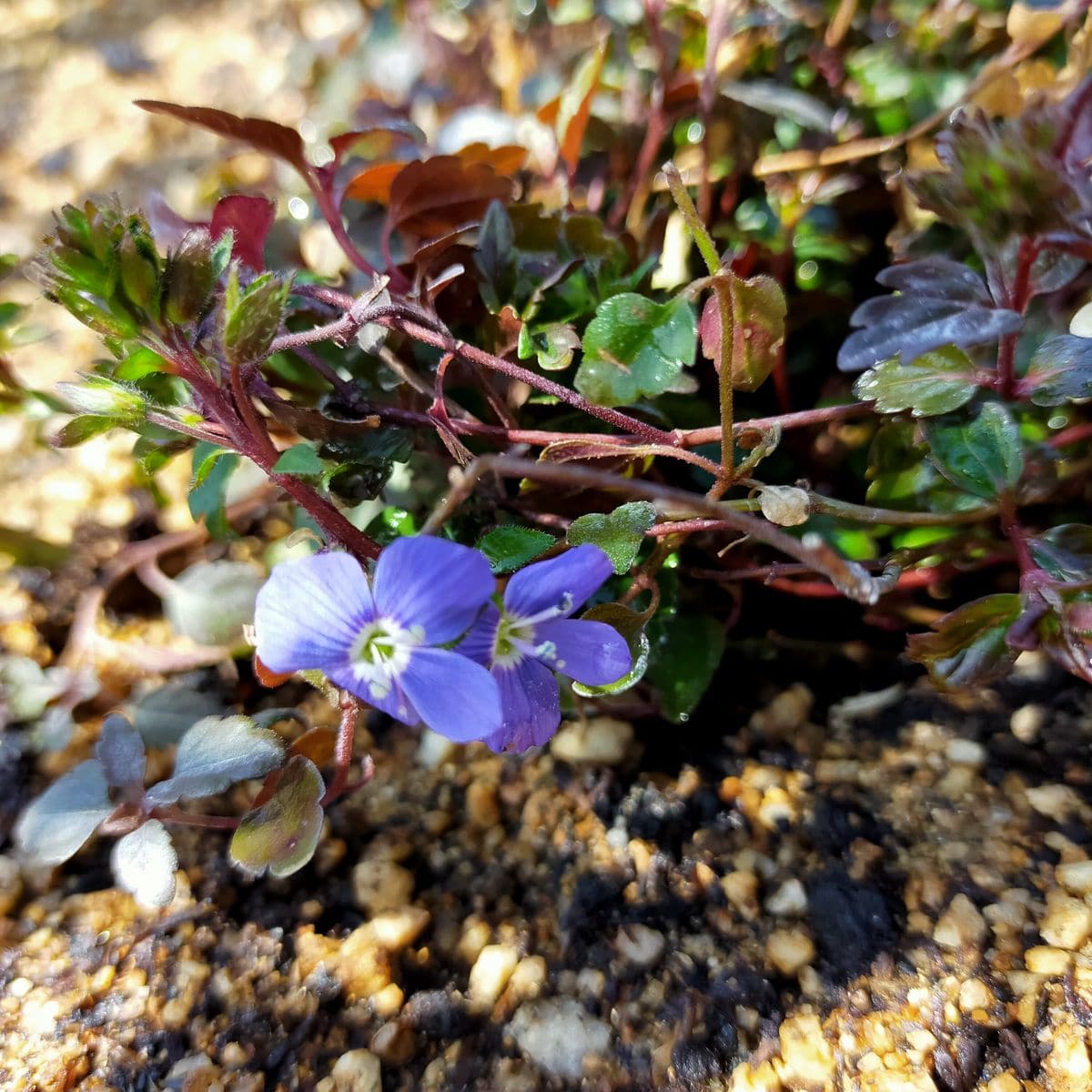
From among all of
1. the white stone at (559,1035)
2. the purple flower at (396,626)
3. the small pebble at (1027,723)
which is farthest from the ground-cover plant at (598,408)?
the white stone at (559,1035)

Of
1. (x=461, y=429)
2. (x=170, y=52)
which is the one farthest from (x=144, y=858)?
(x=170, y=52)

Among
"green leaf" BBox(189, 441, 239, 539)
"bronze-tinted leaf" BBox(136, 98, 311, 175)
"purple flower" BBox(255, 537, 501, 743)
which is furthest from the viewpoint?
"green leaf" BBox(189, 441, 239, 539)

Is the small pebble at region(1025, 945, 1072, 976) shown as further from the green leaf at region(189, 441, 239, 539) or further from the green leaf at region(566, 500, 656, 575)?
the green leaf at region(189, 441, 239, 539)

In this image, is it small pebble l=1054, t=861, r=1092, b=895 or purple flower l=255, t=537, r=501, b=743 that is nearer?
purple flower l=255, t=537, r=501, b=743

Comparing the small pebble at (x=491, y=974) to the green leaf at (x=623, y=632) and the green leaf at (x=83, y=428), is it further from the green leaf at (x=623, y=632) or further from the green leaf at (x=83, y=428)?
the green leaf at (x=83, y=428)

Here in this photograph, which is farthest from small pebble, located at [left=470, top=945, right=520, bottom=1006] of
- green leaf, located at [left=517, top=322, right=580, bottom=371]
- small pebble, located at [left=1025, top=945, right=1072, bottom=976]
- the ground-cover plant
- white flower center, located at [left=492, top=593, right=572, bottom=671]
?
green leaf, located at [left=517, top=322, right=580, bottom=371]

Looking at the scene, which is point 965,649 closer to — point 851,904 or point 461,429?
point 851,904
